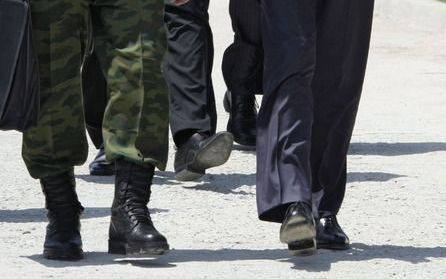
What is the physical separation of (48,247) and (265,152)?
762mm

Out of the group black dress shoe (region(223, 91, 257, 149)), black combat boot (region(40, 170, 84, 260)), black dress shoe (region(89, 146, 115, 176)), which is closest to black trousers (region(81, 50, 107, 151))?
black dress shoe (region(89, 146, 115, 176))

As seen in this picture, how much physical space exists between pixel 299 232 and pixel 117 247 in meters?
0.61

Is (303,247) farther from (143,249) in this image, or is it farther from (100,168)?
(100,168)

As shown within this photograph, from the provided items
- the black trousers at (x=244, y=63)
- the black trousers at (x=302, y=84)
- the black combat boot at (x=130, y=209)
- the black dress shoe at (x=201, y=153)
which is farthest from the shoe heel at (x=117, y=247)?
the black trousers at (x=244, y=63)

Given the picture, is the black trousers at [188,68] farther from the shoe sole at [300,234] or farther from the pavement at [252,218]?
the shoe sole at [300,234]

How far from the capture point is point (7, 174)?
7.10m

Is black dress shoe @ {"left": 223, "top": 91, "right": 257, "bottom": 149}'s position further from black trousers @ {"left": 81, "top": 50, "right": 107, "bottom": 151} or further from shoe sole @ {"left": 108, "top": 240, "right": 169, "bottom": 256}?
shoe sole @ {"left": 108, "top": 240, "right": 169, "bottom": 256}

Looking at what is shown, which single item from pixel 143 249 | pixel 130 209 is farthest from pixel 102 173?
pixel 143 249

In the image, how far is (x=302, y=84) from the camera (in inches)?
199

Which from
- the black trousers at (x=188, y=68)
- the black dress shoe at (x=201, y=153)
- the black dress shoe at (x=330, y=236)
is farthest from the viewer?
the black trousers at (x=188, y=68)

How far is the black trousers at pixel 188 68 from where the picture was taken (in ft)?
21.9

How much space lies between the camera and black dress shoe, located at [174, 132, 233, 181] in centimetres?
650

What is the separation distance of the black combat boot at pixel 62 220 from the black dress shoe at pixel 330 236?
823 millimetres

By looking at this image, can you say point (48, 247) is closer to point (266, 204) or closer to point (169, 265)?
point (169, 265)
